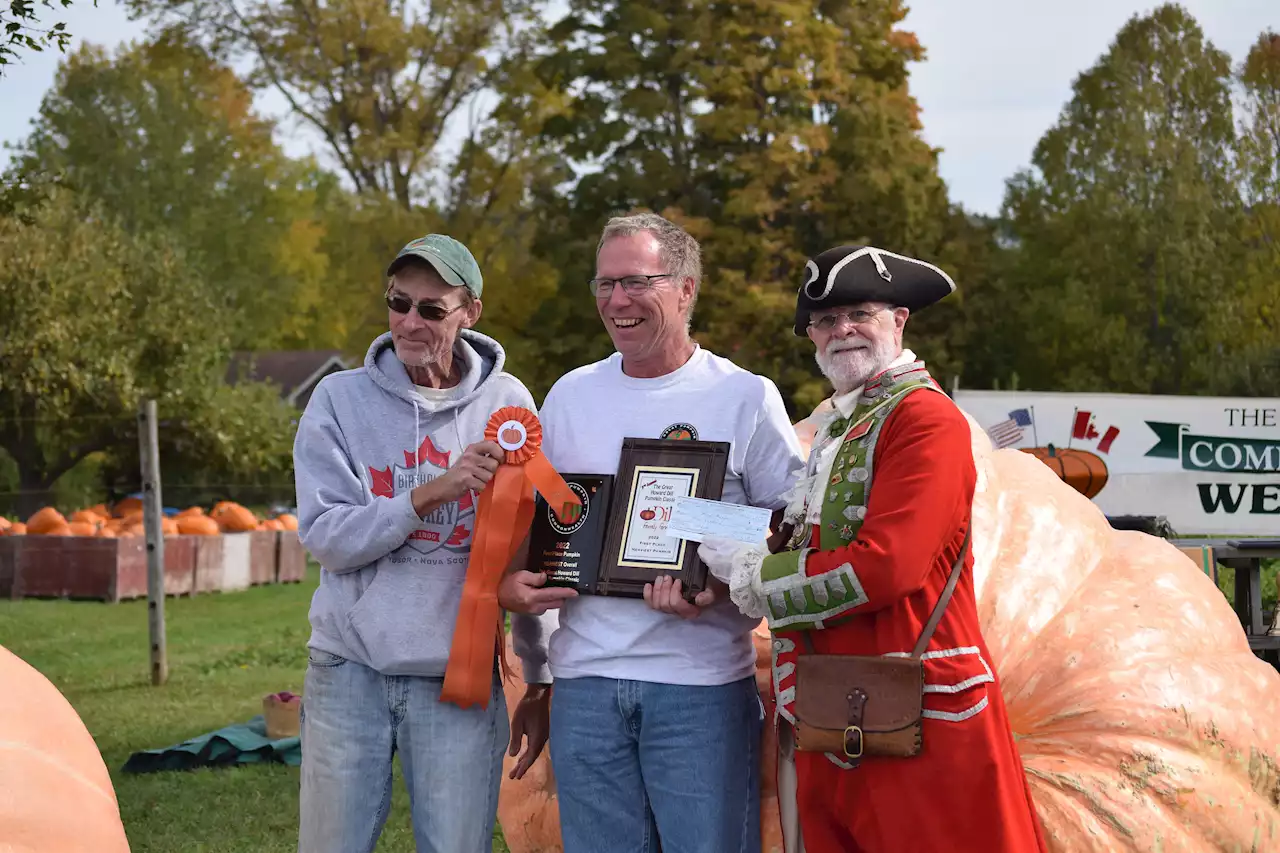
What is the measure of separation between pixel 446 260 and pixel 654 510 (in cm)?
78

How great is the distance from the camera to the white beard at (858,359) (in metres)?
2.91

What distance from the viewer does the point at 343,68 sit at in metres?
30.2

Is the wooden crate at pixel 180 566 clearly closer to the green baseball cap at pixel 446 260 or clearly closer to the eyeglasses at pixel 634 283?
the green baseball cap at pixel 446 260

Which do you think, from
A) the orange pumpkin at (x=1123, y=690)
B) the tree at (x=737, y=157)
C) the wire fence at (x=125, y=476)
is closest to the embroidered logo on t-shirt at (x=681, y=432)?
the orange pumpkin at (x=1123, y=690)

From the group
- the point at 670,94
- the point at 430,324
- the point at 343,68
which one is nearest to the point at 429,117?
the point at 343,68

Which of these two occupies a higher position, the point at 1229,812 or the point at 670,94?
the point at 670,94

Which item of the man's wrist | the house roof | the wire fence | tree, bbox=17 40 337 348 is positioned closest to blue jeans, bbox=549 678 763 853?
the man's wrist

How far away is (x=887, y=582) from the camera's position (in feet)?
8.70

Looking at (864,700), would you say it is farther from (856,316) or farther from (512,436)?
(512,436)

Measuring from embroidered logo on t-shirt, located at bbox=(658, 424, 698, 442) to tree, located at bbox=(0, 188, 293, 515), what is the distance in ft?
45.2

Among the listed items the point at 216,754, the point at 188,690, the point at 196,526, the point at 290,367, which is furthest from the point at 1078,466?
the point at 290,367

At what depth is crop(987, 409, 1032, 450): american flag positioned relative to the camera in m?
9.62

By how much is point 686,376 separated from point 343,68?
94.9ft

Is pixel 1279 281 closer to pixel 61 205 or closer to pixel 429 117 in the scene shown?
pixel 429 117
